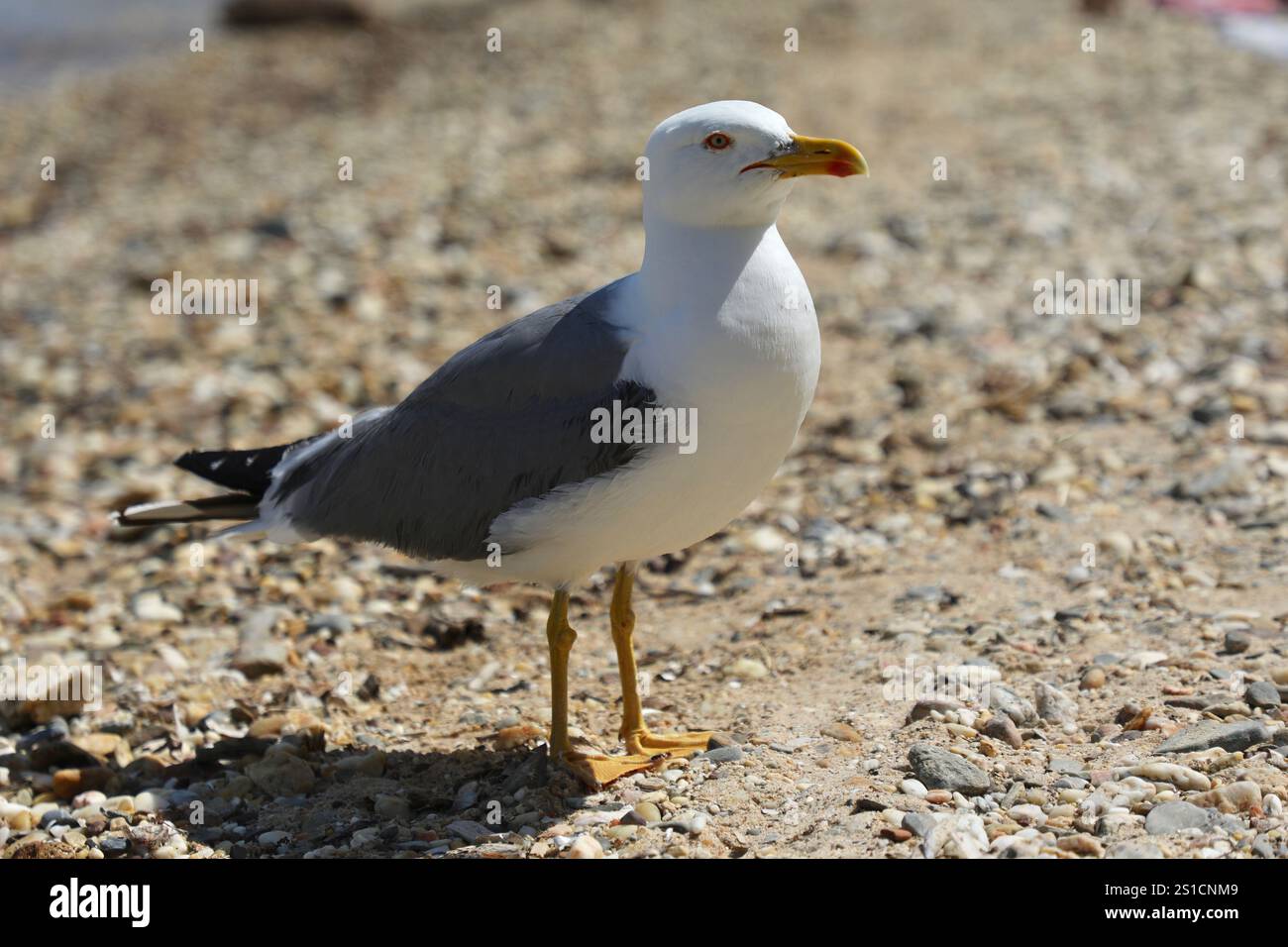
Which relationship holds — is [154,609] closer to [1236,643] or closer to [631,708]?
[631,708]

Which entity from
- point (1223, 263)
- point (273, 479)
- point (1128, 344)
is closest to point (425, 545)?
point (273, 479)

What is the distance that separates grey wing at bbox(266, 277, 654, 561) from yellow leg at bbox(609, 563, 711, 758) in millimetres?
650

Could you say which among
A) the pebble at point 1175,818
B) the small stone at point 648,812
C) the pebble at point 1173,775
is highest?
the pebble at point 1173,775

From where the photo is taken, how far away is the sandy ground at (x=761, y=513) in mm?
4801

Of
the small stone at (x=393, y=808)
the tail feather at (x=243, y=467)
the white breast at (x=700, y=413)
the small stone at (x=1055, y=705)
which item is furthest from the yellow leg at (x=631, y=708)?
the tail feather at (x=243, y=467)

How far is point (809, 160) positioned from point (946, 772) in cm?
190

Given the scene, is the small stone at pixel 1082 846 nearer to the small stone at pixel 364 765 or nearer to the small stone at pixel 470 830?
the small stone at pixel 470 830

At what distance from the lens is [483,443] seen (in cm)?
495

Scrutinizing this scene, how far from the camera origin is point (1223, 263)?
966 centimetres

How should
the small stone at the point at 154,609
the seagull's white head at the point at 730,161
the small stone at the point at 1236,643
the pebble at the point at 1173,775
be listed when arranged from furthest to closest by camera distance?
1. the small stone at the point at 154,609
2. the small stone at the point at 1236,643
3. the seagull's white head at the point at 730,161
4. the pebble at the point at 1173,775

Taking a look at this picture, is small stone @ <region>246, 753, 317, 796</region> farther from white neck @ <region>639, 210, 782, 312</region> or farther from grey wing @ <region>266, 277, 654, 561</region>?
white neck @ <region>639, 210, 782, 312</region>

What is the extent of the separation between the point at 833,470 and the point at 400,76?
11542 millimetres

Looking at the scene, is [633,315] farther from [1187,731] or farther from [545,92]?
[545,92]

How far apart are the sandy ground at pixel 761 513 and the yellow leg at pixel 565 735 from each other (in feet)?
0.26
